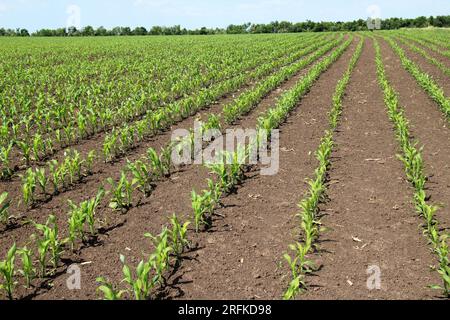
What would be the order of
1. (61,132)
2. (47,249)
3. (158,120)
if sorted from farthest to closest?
(61,132) < (158,120) < (47,249)

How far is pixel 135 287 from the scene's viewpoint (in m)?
3.37

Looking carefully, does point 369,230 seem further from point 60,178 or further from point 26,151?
point 26,151

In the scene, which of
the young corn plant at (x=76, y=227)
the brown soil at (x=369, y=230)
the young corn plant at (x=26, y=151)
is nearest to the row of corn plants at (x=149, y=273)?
the young corn plant at (x=76, y=227)

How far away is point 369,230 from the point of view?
187 inches

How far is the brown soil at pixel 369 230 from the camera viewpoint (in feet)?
12.4

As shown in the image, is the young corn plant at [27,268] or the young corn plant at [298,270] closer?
the young corn plant at [298,270]

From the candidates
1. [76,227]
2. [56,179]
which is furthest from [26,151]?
[76,227]

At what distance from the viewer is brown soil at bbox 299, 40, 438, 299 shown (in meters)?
3.77

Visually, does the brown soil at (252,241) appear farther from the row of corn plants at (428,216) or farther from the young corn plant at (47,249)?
the row of corn plants at (428,216)

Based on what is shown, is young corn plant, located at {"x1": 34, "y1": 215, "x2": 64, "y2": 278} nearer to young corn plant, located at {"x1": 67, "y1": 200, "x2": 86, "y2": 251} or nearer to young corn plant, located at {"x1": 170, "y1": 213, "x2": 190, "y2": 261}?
young corn plant, located at {"x1": 67, "y1": 200, "x2": 86, "y2": 251}
